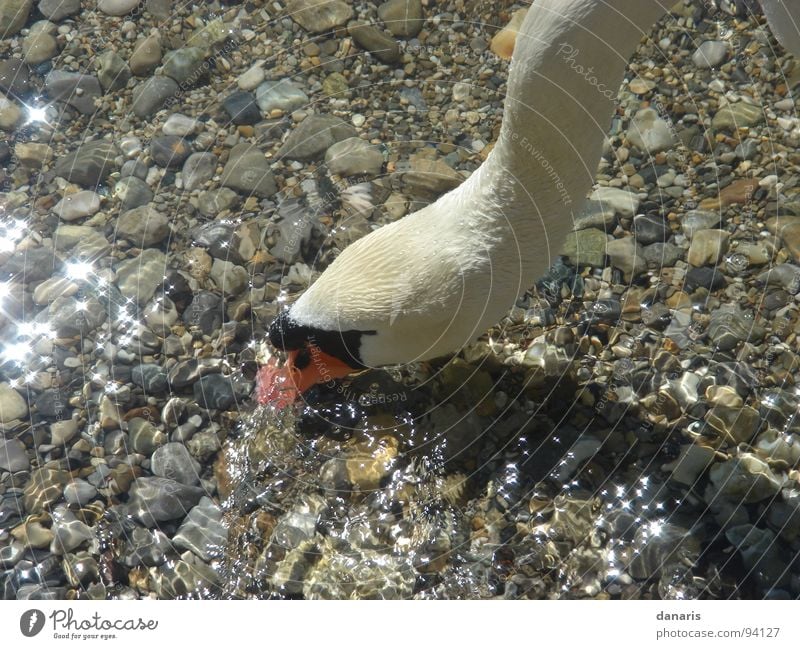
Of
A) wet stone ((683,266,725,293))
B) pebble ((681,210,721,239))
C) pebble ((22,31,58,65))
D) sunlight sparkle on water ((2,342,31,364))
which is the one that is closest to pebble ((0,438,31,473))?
sunlight sparkle on water ((2,342,31,364))

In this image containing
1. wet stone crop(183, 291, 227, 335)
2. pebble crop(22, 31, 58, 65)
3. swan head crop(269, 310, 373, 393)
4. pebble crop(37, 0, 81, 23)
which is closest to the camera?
swan head crop(269, 310, 373, 393)

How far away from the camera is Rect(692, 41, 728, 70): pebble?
13.5ft

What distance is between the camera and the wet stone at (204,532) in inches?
115

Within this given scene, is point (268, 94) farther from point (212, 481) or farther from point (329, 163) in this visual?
point (212, 481)

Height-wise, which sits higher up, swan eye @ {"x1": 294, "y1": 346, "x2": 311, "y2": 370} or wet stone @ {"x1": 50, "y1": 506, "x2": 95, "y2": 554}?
swan eye @ {"x1": 294, "y1": 346, "x2": 311, "y2": 370}

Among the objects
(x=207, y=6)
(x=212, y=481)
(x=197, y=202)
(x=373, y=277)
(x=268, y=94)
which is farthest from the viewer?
(x=207, y=6)

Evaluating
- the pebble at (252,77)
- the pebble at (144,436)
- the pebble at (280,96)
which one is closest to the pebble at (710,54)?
the pebble at (280,96)

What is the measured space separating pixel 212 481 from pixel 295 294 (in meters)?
0.92

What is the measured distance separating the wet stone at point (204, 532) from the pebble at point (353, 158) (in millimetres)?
1742

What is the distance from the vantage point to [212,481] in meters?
3.09

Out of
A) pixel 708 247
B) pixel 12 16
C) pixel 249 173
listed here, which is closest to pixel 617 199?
pixel 708 247

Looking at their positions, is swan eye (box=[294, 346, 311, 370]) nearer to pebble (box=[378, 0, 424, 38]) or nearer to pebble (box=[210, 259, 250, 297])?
pebble (box=[210, 259, 250, 297])

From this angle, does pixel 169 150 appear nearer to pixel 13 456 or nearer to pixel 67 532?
pixel 13 456
